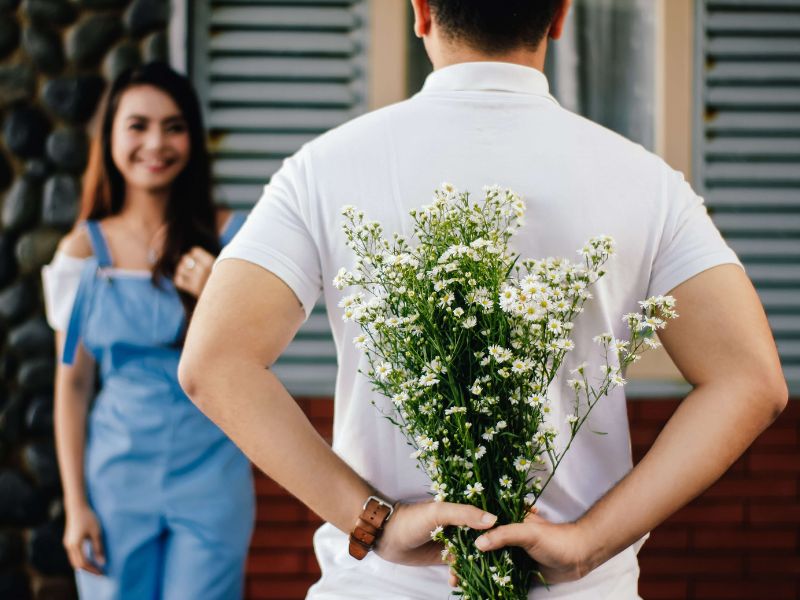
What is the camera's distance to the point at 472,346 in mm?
1210

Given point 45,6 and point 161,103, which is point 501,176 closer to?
point 161,103

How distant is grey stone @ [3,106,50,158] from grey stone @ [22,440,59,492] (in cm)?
112

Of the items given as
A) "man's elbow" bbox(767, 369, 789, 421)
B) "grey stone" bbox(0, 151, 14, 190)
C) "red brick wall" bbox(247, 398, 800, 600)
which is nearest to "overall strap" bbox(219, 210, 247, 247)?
"grey stone" bbox(0, 151, 14, 190)

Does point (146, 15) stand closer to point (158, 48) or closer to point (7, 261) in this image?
point (158, 48)

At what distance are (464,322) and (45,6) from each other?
300 cm

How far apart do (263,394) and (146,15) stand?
261 cm

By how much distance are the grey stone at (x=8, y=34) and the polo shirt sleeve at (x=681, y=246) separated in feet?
9.80

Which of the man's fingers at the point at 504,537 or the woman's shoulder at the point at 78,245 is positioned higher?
→ the man's fingers at the point at 504,537

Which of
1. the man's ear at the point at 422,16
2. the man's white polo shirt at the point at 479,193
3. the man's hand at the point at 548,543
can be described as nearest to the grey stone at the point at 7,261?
the man's white polo shirt at the point at 479,193

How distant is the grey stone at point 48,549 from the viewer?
3.50 meters

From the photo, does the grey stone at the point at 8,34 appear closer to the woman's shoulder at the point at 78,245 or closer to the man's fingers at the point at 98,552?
the woman's shoulder at the point at 78,245

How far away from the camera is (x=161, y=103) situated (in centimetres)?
295

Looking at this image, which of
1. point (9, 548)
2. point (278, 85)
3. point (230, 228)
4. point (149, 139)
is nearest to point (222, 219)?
point (230, 228)

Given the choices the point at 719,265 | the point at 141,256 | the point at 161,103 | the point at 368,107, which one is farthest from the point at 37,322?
the point at 719,265
